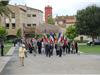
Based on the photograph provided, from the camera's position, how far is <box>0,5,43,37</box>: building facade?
4318 inches

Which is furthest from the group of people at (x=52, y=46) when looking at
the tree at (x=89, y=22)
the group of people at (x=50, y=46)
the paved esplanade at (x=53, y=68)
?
the tree at (x=89, y=22)

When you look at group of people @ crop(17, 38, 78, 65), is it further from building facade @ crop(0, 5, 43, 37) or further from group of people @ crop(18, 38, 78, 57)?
building facade @ crop(0, 5, 43, 37)

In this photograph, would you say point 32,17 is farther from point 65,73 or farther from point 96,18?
point 65,73

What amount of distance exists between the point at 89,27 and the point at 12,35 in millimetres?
33328

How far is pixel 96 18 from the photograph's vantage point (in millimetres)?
82188

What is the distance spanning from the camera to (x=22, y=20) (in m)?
115

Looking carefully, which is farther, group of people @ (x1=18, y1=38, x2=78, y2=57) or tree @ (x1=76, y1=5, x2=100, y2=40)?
tree @ (x1=76, y1=5, x2=100, y2=40)

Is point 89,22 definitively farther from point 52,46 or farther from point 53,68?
point 53,68

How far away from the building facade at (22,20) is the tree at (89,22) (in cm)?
2402

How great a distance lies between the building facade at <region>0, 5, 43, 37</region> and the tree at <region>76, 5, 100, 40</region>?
24016mm

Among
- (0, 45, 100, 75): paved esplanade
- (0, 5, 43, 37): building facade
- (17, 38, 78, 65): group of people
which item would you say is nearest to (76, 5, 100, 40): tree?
(0, 5, 43, 37): building facade

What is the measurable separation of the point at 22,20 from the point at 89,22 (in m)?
36.2

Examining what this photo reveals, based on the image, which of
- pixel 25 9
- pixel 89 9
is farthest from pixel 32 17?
pixel 89 9

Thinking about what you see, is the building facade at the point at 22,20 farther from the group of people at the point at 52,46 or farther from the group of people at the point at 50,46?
the group of people at the point at 50,46
